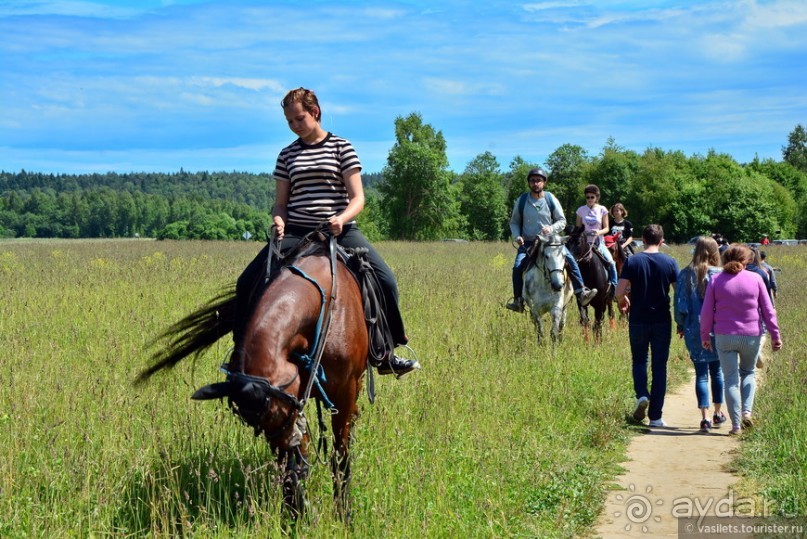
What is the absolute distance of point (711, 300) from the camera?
27.3 ft

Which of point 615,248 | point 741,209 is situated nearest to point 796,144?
point 741,209

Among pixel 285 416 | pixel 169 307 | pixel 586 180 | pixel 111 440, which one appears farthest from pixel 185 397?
pixel 586 180

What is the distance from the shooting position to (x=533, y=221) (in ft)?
38.1

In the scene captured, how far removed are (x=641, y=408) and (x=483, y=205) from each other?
98431 mm

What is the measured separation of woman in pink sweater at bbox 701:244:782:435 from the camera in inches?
321

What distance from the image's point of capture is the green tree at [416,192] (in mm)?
A: 79312

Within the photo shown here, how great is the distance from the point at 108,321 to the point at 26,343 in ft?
8.80

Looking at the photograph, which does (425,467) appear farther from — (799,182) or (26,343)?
(799,182)

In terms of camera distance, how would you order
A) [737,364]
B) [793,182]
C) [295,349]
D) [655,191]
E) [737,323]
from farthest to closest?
[793,182] → [655,191] → [737,364] → [737,323] → [295,349]

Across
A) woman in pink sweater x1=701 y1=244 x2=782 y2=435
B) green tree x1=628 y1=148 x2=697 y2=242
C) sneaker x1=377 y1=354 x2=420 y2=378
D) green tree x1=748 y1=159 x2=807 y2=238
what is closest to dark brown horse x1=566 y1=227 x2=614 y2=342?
woman in pink sweater x1=701 y1=244 x2=782 y2=435

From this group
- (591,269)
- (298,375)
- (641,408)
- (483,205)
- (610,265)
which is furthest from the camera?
(483,205)

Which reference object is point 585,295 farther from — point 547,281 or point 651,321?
point 651,321

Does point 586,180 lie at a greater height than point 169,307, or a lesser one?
greater

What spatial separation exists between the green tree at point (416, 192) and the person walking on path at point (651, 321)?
231ft
